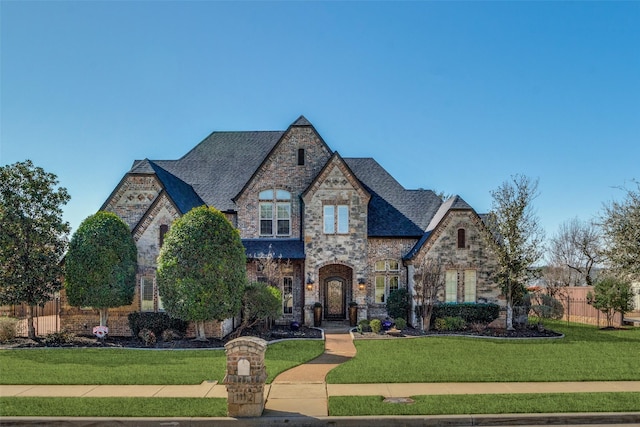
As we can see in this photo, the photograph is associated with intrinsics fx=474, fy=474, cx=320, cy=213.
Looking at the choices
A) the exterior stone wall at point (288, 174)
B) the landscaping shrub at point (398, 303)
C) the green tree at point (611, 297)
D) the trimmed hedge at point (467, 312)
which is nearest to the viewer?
the trimmed hedge at point (467, 312)

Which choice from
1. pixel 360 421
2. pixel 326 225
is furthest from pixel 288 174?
pixel 360 421

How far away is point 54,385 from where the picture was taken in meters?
12.0

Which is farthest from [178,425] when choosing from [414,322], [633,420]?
[414,322]

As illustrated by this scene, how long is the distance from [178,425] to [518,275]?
18108 millimetres

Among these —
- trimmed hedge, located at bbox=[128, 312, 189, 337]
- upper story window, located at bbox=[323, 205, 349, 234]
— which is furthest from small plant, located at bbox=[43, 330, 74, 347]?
upper story window, located at bbox=[323, 205, 349, 234]

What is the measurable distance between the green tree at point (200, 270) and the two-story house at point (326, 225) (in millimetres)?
4030

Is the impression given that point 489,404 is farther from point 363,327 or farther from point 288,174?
point 288,174

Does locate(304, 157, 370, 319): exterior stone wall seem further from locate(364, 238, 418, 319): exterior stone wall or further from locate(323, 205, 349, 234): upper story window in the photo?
locate(364, 238, 418, 319): exterior stone wall

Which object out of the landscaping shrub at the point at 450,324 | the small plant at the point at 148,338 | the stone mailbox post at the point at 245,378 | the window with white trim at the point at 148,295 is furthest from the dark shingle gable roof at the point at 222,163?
the stone mailbox post at the point at 245,378

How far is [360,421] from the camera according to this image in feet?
30.1

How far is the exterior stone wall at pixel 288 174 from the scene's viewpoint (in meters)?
25.6

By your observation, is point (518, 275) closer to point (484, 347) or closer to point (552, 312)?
point (552, 312)

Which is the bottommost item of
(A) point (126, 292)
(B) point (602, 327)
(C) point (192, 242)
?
(B) point (602, 327)

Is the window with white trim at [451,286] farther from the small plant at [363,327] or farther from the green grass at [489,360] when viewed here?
the small plant at [363,327]
